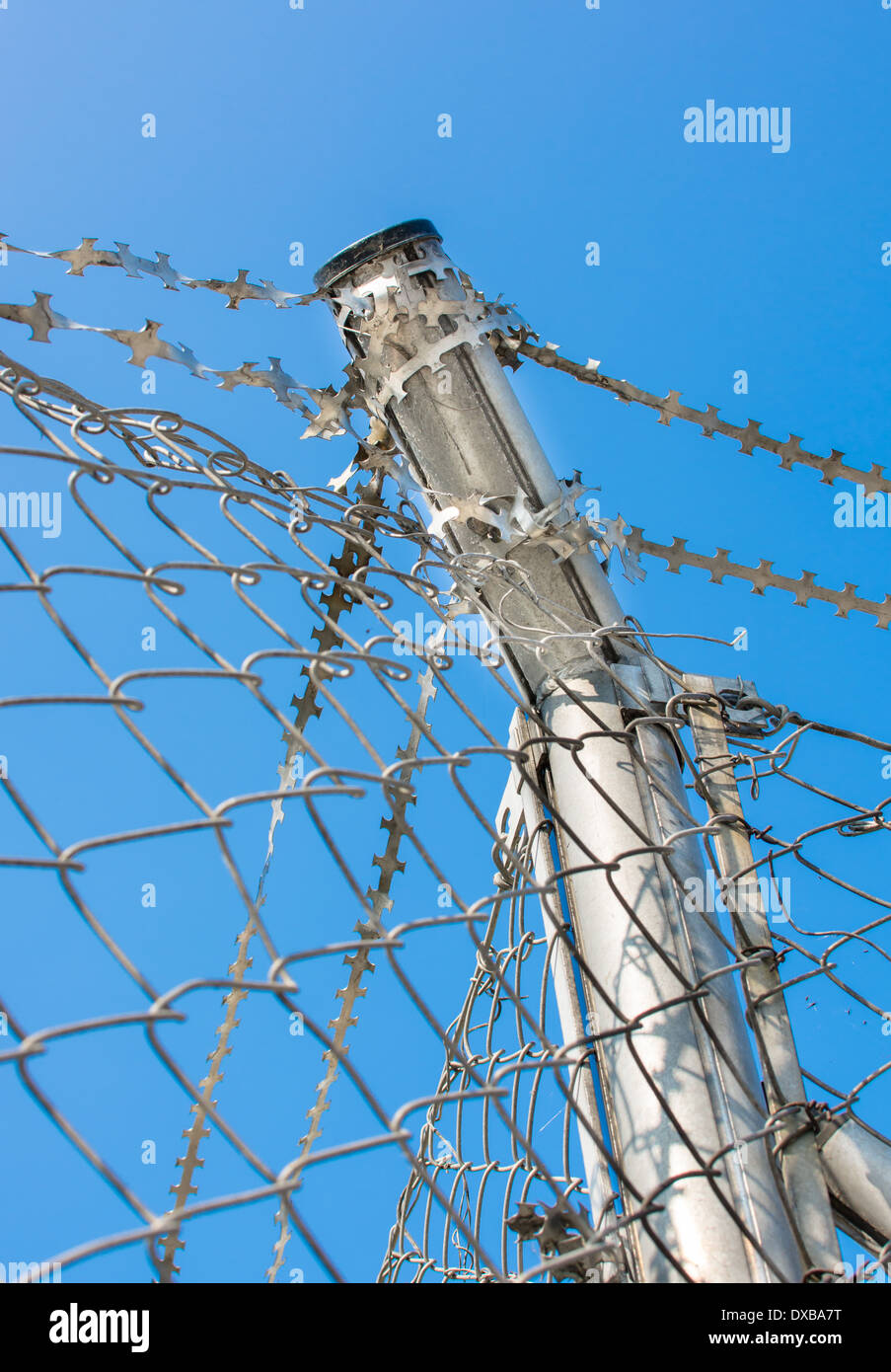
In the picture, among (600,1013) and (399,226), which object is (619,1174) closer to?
(600,1013)

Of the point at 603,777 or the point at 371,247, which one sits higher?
the point at 371,247

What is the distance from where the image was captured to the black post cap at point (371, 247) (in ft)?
11.2

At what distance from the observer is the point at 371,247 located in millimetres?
3430

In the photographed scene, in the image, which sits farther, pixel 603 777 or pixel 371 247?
pixel 371 247

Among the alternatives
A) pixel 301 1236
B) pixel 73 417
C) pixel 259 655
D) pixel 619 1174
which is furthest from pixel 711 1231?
pixel 73 417

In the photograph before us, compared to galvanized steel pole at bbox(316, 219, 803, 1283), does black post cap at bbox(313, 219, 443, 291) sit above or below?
above

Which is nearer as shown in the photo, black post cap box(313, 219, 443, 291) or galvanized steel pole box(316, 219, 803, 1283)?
galvanized steel pole box(316, 219, 803, 1283)

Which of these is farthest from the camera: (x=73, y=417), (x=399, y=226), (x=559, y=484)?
(x=399, y=226)

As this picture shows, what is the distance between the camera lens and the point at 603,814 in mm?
2604

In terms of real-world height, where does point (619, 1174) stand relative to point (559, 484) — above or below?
below

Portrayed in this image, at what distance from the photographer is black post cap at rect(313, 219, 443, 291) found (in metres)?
3.42

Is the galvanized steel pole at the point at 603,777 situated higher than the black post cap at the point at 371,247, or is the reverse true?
the black post cap at the point at 371,247
